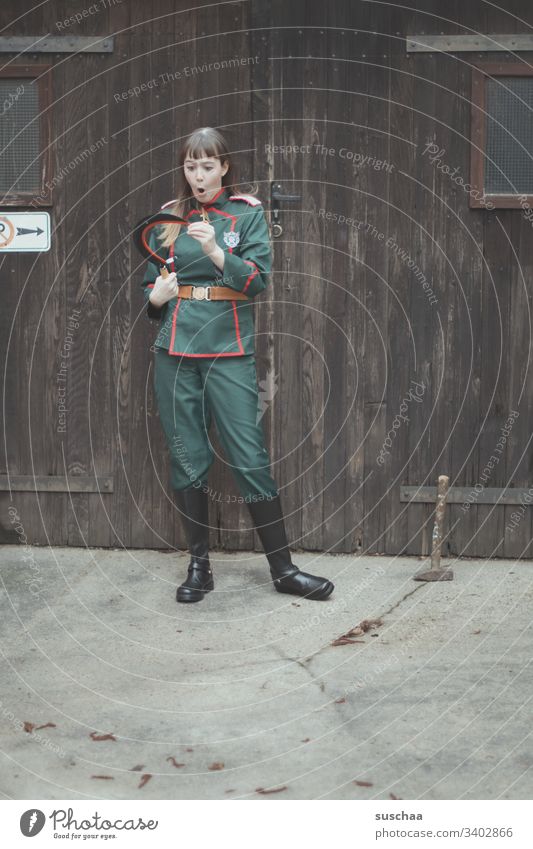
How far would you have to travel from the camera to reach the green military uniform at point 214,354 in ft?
15.4

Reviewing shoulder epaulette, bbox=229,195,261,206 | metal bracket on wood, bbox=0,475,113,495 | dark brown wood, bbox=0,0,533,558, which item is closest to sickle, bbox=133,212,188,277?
shoulder epaulette, bbox=229,195,261,206

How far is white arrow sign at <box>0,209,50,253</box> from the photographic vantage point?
533cm

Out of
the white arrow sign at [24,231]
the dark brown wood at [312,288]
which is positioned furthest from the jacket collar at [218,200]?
the white arrow sign at [24,231]

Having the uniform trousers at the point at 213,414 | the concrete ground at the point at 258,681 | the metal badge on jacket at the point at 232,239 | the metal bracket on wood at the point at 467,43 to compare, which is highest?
the metal bracket on wood at the point at 467,43

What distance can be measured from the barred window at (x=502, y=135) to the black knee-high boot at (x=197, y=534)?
1.65m

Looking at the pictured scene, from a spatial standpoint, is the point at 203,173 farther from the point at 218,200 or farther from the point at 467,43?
the point at 467,43

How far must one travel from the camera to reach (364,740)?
363 cm

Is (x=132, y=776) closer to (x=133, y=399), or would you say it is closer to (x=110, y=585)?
(x=110, y=585)

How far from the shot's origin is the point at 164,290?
4.70 m

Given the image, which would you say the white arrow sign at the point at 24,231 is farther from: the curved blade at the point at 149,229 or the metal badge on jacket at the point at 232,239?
the metal badge on jacket at the point at 232,239

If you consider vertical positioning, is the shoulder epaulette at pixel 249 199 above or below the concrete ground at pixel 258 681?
above

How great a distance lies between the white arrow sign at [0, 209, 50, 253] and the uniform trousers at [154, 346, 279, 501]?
868 millimetres

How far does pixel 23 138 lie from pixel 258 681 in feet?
8.55

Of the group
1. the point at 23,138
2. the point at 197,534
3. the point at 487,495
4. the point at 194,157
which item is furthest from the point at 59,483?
the point at 487,495
